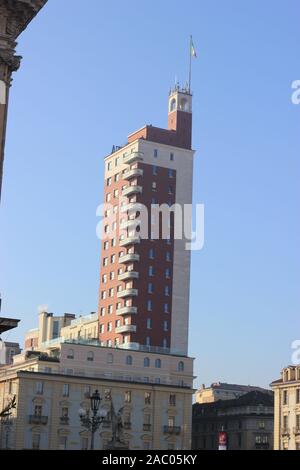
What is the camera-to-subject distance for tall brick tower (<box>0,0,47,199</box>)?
34.8m

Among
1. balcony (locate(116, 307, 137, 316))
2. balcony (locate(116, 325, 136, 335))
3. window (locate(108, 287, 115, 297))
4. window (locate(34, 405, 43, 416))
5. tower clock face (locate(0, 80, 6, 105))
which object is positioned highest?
window (locate(108, 287, 115, 297))

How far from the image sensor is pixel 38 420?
103m

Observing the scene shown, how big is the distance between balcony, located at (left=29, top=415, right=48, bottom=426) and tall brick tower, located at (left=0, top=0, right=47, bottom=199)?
71945mm

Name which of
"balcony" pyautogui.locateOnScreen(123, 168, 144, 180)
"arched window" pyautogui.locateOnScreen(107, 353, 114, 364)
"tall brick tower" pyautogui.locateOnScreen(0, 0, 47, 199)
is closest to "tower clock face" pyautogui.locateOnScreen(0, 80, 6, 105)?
"tall brick tower" pyautogui.locateOnScreen(0, 0, 47, 199)

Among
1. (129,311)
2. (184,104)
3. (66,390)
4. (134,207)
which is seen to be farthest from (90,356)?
(184,104)

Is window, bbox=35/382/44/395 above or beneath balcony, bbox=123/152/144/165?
beneath

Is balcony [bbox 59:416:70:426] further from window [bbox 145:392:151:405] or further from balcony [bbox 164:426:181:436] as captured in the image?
balcony [bbox 164:426:181:436]

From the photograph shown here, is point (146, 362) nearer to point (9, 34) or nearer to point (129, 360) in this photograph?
point (129, 360)

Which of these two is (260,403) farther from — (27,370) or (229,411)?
(27,370)

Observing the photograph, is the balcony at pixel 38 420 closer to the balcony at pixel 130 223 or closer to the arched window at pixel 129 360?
the arched window at pixel 129 360

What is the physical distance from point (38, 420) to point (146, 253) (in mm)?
30037

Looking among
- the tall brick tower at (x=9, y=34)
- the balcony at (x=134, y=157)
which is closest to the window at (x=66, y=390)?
the balcony at (x=134, y=157)
